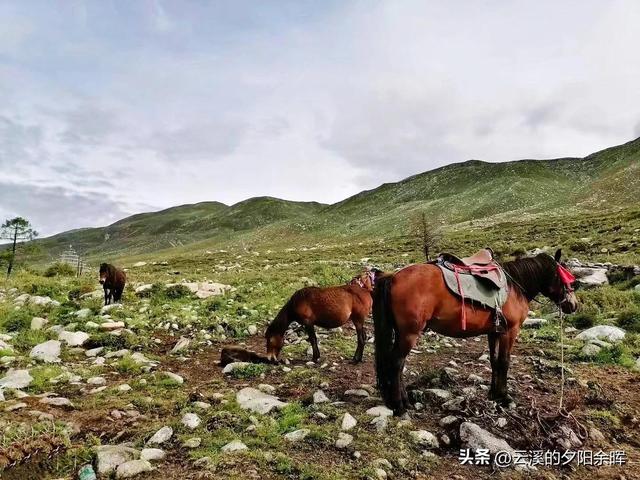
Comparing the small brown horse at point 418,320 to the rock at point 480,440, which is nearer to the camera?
the rock at point 480,440

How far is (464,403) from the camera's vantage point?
657cm

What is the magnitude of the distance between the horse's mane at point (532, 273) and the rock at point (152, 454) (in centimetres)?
Result: 584

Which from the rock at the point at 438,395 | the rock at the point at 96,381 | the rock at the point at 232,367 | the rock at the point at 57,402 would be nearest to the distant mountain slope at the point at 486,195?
the rock at the point at 96,381

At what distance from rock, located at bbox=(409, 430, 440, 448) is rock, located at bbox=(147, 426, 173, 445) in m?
3.12

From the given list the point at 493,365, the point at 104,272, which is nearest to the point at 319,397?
the point at 493,365

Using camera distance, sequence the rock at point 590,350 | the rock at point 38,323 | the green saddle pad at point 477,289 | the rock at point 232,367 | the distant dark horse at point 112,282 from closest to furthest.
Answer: the green saddle pad at point 477,289, the rock at point 232,367, the rock at point 590,350, the rock at point 38,323, the distant dark horse at point 112,282

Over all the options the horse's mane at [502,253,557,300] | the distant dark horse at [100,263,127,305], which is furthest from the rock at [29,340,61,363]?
the horse's mane at [502,253,557,300]

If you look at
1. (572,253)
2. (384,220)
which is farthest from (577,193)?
(572,253)

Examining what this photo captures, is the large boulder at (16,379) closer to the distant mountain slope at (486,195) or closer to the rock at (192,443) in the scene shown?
the rock at (192,443)

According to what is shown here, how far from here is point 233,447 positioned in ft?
17.4

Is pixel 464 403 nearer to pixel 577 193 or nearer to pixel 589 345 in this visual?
pixel 589 345

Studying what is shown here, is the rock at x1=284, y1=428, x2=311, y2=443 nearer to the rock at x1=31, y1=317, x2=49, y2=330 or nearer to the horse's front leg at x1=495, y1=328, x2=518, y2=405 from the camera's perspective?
the horse's front leg at x1=495, y1=328, x2=518, y2=405

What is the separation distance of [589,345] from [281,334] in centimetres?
661

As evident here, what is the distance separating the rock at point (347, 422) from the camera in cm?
598
